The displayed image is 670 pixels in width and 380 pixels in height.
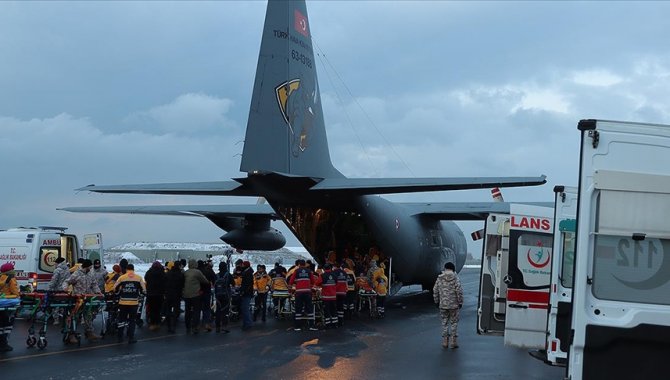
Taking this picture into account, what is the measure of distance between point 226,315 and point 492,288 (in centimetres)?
727

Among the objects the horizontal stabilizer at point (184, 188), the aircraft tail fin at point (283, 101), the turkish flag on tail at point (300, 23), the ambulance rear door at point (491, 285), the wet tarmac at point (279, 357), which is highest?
the turkish flag on tail at point (300, 23)

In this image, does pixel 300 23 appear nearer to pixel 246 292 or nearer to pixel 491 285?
pixel 246 292

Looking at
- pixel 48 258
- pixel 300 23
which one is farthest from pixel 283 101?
pixel 48 258

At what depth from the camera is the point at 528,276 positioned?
8898mm

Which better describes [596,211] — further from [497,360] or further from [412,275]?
[412,275]

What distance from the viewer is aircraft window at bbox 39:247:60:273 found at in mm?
17109

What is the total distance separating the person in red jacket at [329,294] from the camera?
14.5 m

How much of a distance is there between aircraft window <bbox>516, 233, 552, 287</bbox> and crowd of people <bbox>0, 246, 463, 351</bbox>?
2.80m

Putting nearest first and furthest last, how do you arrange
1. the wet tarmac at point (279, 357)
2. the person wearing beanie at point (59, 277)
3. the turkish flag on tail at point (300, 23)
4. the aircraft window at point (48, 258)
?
the wet tarmac at point (279, 357) < the person wearing beanie at point (59, 277) < the turkish flag on tail at point (300, 23) < the aircraft window at point (48, 258)

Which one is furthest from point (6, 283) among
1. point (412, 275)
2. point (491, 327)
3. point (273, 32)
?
point (412, 275)

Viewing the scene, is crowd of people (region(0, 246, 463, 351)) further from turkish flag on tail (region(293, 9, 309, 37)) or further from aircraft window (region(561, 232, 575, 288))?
turkish flag on tail (region(293, 9, 309, 37))

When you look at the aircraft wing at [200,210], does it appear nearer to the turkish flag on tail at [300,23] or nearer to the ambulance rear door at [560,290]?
the turkish flag on tail at [300,23]

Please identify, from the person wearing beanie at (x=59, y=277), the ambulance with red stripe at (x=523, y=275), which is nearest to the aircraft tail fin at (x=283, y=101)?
the person wearing beanie at (x=59, y=277)

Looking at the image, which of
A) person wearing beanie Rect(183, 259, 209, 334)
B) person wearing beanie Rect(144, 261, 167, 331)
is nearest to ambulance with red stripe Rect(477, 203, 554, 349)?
person wearing beanie Rect(183, 259, 209, 334)
